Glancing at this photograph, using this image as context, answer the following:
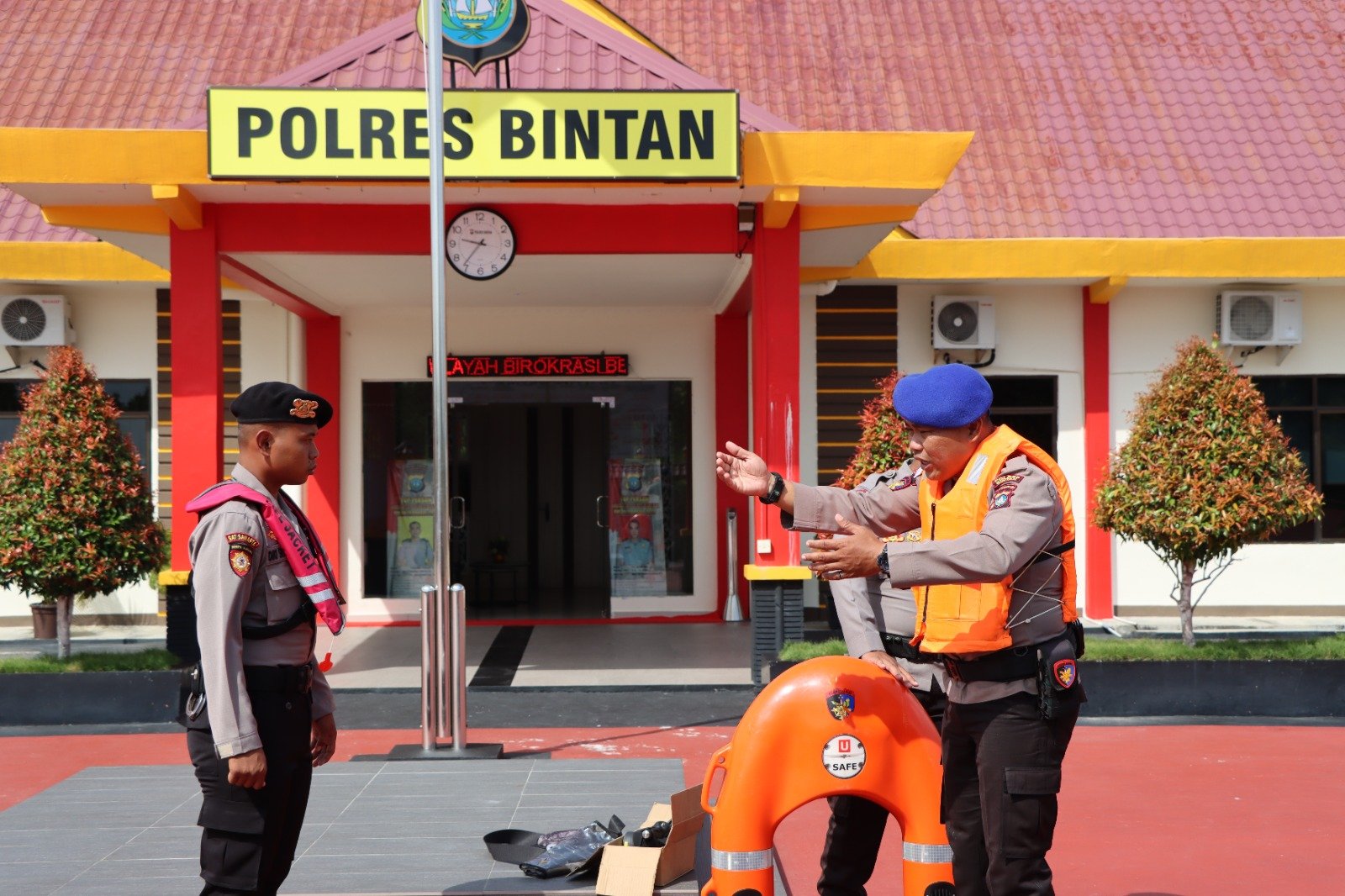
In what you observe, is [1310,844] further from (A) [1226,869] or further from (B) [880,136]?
(B) [880,136]

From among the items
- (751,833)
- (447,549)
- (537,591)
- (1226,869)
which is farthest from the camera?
(537,591)

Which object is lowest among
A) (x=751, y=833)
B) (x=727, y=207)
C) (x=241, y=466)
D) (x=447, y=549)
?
(x=751, y=833)

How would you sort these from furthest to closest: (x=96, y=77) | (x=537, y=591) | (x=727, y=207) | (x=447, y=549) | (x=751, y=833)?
(x=537, y=591), (x=96, y=77), (x=727, y=207), (x=447, y=549), (x=751, y=833)

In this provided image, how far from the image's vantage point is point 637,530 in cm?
1245

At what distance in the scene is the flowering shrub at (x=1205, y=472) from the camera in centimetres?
804

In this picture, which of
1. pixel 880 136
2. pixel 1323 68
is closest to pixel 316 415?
pixel 880 136

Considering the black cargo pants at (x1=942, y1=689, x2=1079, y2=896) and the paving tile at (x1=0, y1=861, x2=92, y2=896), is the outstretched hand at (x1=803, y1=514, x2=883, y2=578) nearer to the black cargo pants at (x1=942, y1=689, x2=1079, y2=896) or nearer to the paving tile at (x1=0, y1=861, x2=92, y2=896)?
the black cargo pants at (x1=942, y1=689, x2=1079, y2=896)

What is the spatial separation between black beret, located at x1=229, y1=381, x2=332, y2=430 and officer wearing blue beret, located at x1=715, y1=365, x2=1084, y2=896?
1.20 meters

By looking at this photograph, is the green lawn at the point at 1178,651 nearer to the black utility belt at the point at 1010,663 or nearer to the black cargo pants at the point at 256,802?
the black utility belt at the point at 1010,663

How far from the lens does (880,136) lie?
27.1 ft

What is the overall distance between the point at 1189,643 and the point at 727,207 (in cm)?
A: 431

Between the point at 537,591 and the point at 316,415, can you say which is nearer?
the point at 316,415

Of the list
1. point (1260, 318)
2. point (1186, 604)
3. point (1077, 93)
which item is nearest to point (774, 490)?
point (1186, 604)

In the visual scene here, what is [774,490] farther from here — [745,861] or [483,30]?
[483,30]
